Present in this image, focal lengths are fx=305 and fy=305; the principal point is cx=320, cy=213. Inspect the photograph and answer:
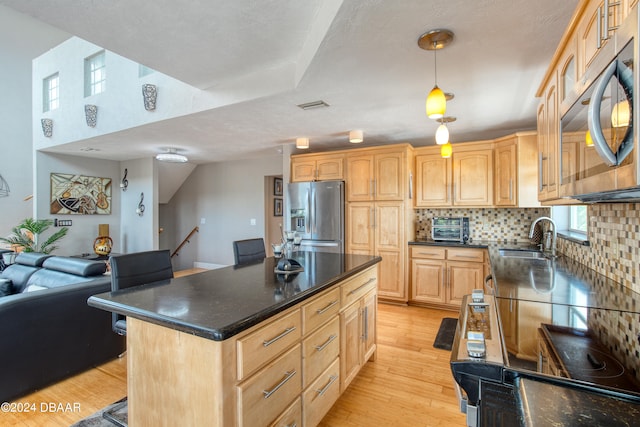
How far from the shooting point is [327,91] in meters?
2.59

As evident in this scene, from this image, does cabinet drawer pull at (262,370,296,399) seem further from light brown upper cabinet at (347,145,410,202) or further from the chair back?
light brown upper cabinet at (347,145,410,202)

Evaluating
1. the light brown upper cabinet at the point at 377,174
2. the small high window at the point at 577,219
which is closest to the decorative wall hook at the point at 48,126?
the light brown upper cabinet at the point at 377,174

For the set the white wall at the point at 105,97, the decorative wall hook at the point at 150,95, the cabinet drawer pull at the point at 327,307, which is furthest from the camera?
the decorative wall hook at the point at 150,95

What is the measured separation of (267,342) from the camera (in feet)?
4.28

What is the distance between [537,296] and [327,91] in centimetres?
207

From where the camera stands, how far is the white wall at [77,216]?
5223mm

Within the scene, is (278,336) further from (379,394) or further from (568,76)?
(568,76)

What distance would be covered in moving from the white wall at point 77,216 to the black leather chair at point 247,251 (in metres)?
4.71

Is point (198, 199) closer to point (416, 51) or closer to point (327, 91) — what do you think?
point (327, 91)

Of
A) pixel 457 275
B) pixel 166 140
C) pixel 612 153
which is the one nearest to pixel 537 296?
pixel 612 153

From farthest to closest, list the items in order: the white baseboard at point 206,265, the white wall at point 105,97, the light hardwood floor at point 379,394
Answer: the white baseboard at point 206,265 → the white wall at point 105,97 → the light hardwood floor at point 379,394

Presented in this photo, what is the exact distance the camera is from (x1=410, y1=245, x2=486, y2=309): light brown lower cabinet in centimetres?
377

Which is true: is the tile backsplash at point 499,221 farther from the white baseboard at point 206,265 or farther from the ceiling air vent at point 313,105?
the white baseboard at point 206,265

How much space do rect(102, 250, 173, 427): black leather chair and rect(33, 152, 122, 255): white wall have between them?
460 centimetres
